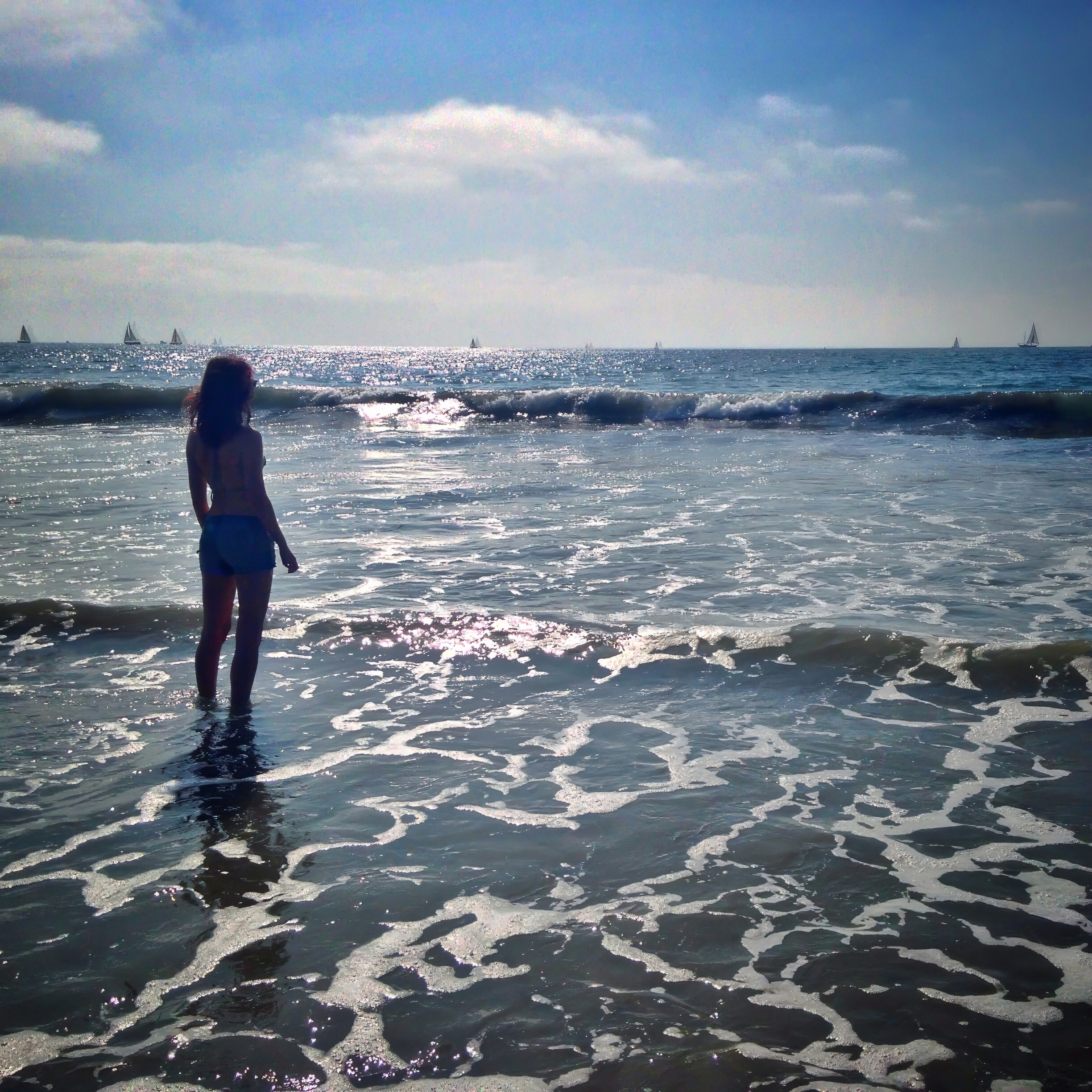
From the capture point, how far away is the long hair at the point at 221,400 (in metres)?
5.16

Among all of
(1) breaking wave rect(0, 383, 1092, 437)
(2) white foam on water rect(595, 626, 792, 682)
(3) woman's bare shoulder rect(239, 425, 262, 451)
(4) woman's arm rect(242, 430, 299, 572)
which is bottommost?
(2) white foam on water rect(595, 626, 792, 682)

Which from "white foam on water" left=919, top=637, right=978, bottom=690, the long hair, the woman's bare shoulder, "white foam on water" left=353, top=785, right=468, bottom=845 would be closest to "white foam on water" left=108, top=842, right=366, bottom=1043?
"white foam on water" left=353, top=785, right=468, bottom=845

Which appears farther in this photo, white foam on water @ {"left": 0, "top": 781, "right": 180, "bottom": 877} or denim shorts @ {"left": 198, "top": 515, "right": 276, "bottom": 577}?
denim shorts @ {"left": 198, "top": 515, "right": 276, "bottom": 577}

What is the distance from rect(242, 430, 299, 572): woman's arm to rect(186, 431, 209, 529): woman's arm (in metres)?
0.26

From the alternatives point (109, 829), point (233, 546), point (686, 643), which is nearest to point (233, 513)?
point (233, 546)

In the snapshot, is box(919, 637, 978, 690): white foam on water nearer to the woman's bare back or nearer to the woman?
the woman

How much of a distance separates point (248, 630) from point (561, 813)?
233cm

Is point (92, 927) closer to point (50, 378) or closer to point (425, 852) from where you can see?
point (425, 852)

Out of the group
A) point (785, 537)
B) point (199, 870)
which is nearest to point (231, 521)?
point (199, 870)

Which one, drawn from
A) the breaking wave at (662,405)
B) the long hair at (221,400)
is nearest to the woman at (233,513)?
the long hair at (221,400)

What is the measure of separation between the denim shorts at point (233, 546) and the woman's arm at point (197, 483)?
0.06m

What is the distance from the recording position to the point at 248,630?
5.46m

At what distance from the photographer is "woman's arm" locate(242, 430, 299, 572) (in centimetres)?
531

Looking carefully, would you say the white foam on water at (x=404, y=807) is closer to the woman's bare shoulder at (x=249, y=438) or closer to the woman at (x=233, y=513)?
the woman at (x=233, y=513)
